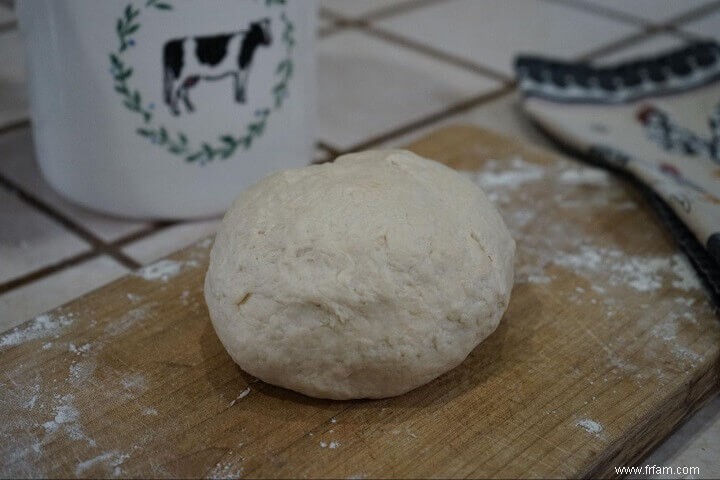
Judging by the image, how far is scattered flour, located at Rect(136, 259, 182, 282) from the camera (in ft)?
3.02

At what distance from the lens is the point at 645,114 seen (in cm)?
132

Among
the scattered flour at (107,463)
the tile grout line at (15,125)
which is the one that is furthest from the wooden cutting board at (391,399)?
the tile grout line at (15,125)

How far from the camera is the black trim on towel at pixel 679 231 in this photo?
92cm

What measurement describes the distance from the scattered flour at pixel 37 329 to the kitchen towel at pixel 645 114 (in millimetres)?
693

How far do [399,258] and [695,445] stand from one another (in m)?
0.34

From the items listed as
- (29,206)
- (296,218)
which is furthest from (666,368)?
(29,206)

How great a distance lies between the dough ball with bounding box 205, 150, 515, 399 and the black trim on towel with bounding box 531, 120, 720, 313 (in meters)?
0.27

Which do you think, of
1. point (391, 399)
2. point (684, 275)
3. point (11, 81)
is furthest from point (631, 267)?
point (11, 81)

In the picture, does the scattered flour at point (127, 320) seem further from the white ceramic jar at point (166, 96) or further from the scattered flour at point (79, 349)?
the white ceramic jar at point (166, 96)

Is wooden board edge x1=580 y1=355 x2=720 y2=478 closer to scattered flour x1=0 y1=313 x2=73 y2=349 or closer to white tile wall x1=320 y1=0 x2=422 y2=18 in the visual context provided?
scattered flour x1=0 y1=313 x2=73 y2=349

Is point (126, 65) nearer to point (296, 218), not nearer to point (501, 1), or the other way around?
point (296, 218)

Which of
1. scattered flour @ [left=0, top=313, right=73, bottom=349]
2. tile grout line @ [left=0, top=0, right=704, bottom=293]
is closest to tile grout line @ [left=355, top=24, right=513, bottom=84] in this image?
tile grout line @ [left=0, top=0, right=704, bottom=293]

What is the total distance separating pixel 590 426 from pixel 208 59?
1.89 feet

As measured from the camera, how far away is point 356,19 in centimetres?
175
